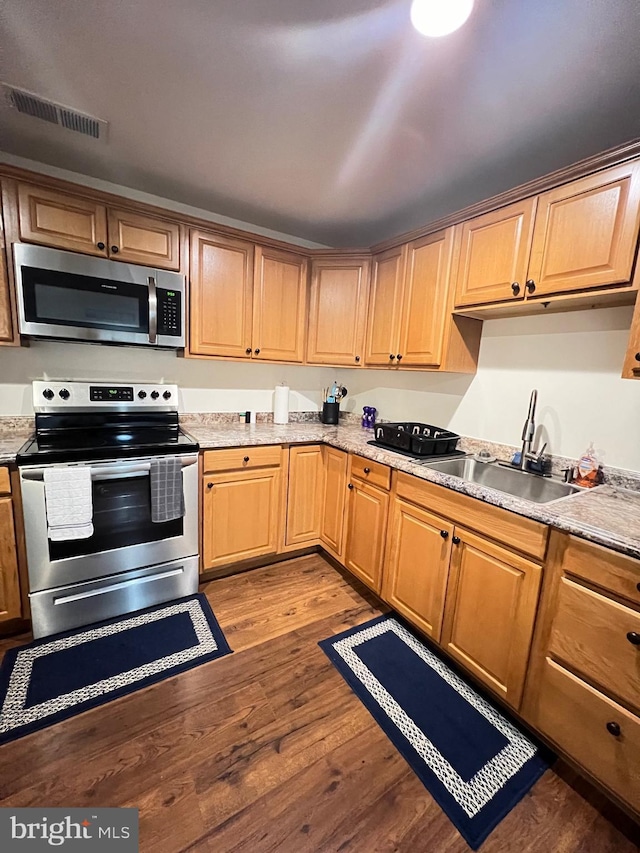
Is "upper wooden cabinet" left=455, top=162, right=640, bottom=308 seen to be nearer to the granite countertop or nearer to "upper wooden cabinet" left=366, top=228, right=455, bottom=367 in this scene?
"upper wooden cabinet" left=366, top=228, right=455, bottom=367

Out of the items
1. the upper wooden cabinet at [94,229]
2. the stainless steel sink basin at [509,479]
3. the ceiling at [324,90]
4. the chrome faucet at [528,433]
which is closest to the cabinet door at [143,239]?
the upper wooden cabinet at [94,229]

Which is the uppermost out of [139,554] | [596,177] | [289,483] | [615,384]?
[596,177]

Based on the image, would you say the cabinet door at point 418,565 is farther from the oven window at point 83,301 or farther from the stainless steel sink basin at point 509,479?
the oven window at point 83,301

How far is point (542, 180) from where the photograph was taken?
5.22 feet

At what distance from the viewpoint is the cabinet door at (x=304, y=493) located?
2510 millimetres

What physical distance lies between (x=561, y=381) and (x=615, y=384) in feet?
0.75

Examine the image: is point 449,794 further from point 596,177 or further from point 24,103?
point 24,103

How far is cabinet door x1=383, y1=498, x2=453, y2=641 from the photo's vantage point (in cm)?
175

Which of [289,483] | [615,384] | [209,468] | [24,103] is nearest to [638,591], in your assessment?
[615,384]

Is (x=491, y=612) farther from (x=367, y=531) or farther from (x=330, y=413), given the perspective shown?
(x=330, y=413)

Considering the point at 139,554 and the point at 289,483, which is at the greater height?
the point at 289,483

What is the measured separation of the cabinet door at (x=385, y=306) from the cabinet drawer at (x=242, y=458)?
0.99 metres

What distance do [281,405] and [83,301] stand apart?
1.44 meters

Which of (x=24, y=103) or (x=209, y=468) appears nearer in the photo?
(x=24, y=103)
